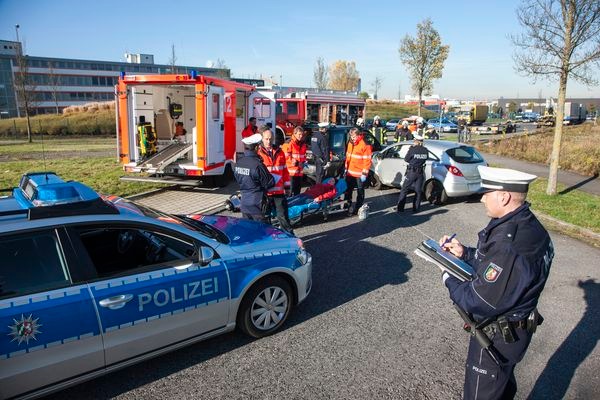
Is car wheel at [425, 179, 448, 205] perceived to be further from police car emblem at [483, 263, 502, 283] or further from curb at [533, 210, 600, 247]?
police car emblem at [483, 263, 502, 283]

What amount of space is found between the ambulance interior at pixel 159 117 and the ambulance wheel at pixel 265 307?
7807 millimetres

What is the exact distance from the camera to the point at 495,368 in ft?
7.97

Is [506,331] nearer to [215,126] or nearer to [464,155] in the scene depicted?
[464,155]

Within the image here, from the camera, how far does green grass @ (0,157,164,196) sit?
1055cm

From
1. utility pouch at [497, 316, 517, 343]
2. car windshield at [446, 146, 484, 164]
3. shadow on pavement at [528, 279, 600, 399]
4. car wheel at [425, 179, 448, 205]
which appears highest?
car windshield at [446, 146, 484, 164]

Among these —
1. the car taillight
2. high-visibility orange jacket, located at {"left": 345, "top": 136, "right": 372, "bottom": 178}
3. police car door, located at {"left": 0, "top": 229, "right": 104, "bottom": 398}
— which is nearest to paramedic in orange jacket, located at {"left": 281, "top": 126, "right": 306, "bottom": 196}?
high-visibility orange jacket, located at {"left": 345, "top": 136, "right": 372, "bottom": 178}

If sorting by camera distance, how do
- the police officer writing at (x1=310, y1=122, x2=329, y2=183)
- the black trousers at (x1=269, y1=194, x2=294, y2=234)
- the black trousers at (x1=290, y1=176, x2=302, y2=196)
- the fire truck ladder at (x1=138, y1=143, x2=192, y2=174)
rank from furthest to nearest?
1. the fire truck ladder at (x1=138, y1=143, x2=192, y2=174)
2. the police officer writing at (x1=310, y1=122, x2=329, y2=183)
3. the black trousers at (x1=290, y1=176, x2=302, y2=196)
4. the black trousers at (x1=269, y1=194, x2=294, y2=234)

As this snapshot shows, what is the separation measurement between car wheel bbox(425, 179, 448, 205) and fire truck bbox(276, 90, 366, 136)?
30.8ft

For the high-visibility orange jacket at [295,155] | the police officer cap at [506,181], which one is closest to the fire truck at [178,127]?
the high-visibility orange jacket at [295,155]

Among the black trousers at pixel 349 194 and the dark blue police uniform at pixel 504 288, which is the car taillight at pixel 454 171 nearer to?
the black trousers at pixel 349 194

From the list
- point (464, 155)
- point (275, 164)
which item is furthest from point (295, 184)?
point (464, 155)

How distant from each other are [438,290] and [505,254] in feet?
10.7

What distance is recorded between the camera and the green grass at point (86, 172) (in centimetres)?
1055

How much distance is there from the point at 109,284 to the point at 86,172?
10698 mm
